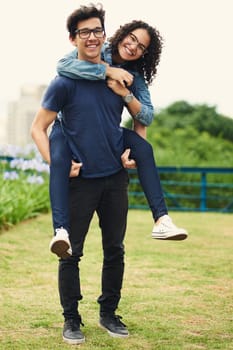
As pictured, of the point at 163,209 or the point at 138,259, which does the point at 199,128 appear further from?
the point at 163,209

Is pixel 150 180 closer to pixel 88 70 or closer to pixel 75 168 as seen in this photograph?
pixel 75 168

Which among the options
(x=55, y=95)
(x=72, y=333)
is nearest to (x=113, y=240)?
(x=72, y=333)

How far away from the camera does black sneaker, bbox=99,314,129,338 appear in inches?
191

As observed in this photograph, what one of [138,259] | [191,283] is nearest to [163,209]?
[191,283]

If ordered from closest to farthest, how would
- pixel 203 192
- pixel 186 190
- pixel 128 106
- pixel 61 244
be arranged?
pixel 61 244, pixel 128 106, pixel 203 192, pixel 186 190

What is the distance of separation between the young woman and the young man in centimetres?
5

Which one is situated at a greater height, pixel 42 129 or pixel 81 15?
pixel 81 15

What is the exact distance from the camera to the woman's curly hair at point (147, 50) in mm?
4551

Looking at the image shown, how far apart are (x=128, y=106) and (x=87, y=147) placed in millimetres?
341

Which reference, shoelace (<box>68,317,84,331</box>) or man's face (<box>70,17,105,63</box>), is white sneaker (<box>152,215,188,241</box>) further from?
man's face (<box>70,17,105,63</box>)

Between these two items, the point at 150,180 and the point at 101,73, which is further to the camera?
the point at 150,180

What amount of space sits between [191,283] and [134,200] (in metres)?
9.75

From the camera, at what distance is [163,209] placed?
4.63 m

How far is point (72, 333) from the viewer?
15.4ft
